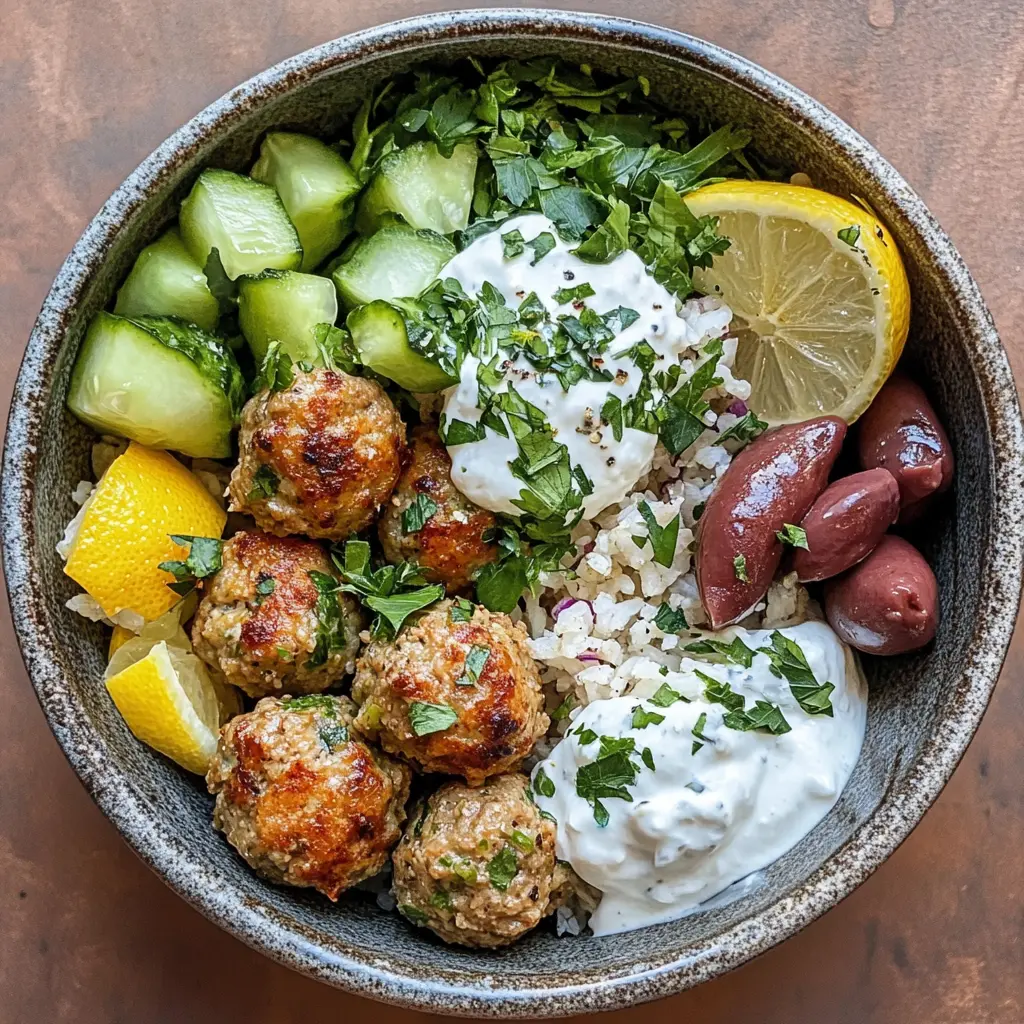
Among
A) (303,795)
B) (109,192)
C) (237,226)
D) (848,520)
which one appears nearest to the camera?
(303,795)

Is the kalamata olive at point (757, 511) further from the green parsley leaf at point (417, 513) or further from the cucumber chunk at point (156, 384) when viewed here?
the cucumber chunk at point (156, 384)

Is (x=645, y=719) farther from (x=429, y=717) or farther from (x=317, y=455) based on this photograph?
(x=317, y=455)

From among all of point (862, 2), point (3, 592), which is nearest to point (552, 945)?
point (3, 592)

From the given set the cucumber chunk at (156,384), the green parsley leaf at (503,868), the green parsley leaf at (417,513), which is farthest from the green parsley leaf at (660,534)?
the cucumber chunk at (156,384)

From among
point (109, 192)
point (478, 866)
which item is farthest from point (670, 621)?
point (109, 192)

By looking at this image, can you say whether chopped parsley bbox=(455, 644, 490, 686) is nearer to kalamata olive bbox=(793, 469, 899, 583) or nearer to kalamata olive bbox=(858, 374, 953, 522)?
kalamata olive bbox=(793, 469, 899, 583)
